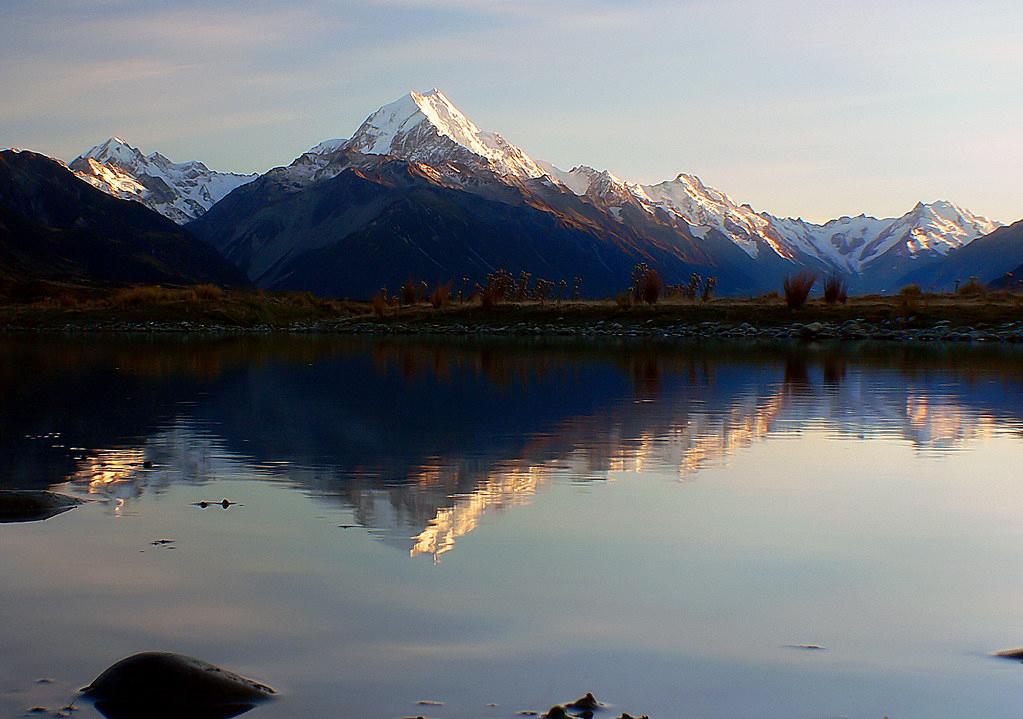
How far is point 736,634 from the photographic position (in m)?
9.02

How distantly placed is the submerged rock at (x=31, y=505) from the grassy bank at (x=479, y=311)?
58080 millimetres

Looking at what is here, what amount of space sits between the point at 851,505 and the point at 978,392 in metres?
18.0

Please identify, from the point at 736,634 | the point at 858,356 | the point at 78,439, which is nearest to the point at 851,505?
the point at 736,634

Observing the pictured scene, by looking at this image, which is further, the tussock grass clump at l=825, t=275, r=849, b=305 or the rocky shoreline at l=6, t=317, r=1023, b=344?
the tussock grass clump at l=825, t=275, r=849, b=305

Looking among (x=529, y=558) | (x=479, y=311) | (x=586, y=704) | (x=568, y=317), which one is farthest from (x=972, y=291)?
(x=586, y=704)

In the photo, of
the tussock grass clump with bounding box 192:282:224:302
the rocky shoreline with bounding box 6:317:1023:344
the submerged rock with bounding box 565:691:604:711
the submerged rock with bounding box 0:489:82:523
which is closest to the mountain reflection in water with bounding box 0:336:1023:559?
the submerged rock with bounding box 0:489:82:523

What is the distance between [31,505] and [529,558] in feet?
19.5

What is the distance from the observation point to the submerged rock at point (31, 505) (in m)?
13.3

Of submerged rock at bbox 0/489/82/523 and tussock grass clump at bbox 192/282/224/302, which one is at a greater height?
tussock grass clump at bbox 192/282/224/302

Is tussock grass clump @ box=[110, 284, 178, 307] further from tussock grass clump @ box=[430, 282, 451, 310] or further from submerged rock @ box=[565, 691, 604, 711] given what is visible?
submerged rock @ box=[565, 691, 604, 711]

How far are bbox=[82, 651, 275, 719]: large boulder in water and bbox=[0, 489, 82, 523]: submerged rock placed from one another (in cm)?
589

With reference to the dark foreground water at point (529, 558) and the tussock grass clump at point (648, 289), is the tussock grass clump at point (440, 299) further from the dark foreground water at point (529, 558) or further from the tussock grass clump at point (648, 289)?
the dark foreground water at point (529, 558)

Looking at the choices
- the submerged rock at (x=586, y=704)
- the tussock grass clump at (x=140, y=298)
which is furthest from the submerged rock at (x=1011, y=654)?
the tussock grass clump at (x=140, y=298)

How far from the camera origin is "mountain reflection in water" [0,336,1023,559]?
15828 millimetres
